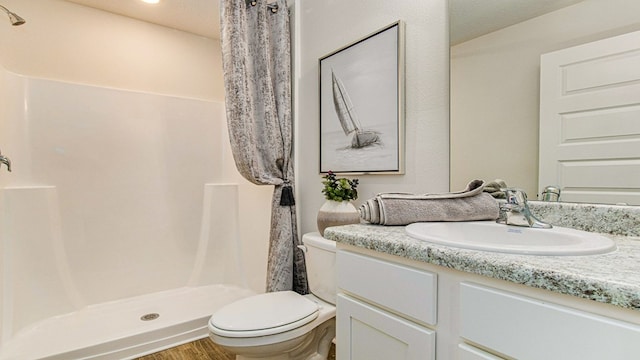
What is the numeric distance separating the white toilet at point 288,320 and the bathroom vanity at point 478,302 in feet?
1.24

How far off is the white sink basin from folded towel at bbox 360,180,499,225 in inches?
1.1

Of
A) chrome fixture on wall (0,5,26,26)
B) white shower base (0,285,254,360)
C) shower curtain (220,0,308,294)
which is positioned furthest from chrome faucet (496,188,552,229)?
chrome fixture on wall (0,5,26,26)

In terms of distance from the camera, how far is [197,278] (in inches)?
103

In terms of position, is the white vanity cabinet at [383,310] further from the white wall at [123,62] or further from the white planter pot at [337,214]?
the white wall at [123,62]

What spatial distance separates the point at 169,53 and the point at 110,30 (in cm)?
41

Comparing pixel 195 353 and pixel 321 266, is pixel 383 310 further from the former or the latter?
pixel 195 353

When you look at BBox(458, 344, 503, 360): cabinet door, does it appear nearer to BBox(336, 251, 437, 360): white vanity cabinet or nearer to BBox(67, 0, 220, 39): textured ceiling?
BBox(336, 251, 437, 360): white vanity cabinet

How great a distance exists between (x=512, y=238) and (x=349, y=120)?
96cm

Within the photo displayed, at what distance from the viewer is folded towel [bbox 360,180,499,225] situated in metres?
1.04

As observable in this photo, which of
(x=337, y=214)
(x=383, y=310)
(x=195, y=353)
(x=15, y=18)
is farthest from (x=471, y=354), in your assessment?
(x=15, y=18)

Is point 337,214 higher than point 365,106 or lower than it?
lower

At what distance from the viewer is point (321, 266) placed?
4.99 feet

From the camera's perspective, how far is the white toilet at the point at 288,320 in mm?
1260

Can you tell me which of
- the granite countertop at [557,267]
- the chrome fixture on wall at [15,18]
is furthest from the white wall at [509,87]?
the chrome fixture on wall at [15,18]
